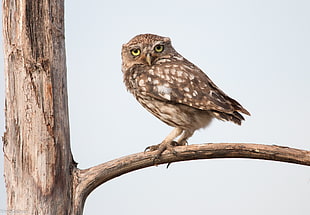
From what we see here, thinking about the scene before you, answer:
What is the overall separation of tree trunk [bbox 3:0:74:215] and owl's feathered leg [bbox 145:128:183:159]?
652 mm

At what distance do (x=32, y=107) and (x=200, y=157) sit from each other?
97 cm

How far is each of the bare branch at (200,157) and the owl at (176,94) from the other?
0.35 meters

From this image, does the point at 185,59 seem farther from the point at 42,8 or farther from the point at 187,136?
the point at 42,8

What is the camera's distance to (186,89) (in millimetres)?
3170

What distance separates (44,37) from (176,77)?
3.74ft

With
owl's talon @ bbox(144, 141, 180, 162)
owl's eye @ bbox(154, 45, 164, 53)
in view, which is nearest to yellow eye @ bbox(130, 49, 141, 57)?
owl's eye @ bbox(154, 45, 164, 53)

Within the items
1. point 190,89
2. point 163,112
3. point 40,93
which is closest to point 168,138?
point 163,112

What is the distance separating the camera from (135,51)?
11.9 feet

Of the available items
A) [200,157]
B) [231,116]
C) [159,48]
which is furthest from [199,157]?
[159,48]

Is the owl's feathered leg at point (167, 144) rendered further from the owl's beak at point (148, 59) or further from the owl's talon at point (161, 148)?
the owl's beak at point (148, 59)

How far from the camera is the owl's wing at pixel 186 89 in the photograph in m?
3.10

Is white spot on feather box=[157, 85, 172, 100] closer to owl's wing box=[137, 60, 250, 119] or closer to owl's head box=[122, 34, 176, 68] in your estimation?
owl's wing box=[137, 60, 250, 119]

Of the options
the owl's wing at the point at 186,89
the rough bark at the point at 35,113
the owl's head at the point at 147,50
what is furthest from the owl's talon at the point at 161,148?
the owl's head at the point at 147,50

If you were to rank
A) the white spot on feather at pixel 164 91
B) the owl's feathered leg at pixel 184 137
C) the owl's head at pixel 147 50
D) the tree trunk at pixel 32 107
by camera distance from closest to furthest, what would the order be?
the tree trunk at pixel 32 107
the white spot on feather at pixel 164 91
the owl's feathered leg at pixel 184 137
the owl's head at pixel 147 50
